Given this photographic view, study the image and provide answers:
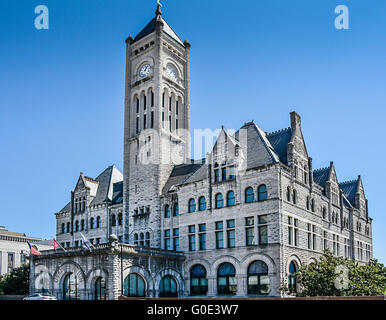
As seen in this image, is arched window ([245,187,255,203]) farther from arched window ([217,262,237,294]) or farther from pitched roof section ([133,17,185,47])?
pitched roof section ([133,17,185,47])

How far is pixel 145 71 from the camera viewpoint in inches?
2254

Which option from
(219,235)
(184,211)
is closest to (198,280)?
(219,235)

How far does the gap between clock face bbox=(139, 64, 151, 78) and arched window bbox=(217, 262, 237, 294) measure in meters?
28.3

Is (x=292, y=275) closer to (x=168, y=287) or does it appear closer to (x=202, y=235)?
(x=202, y=235)

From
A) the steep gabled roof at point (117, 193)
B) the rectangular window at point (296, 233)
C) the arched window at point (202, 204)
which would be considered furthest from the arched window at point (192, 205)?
the steep gabled roof at point (117, 193)

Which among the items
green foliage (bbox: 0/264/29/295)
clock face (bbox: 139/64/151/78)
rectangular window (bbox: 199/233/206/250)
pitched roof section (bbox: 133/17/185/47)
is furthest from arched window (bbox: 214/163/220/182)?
green foliage (bbox: 0/264/29/295)

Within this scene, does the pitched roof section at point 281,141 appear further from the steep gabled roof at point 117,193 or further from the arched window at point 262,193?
the steep gabled roof at point 117,193

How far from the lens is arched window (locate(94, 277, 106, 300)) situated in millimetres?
38194

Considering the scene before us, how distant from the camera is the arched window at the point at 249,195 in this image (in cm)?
4075

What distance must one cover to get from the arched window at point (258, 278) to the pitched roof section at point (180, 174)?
14377mm

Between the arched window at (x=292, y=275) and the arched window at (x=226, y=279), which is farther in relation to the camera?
the arched window at (x=226, y=279)

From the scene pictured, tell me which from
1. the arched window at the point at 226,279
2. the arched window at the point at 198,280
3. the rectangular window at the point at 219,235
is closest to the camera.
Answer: the arched window at the point at 226,279

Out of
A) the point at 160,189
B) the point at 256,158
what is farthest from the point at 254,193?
the point at 160,189

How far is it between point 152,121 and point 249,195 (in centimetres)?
1947
